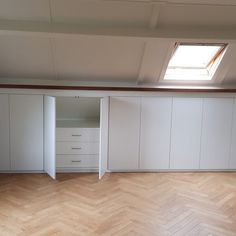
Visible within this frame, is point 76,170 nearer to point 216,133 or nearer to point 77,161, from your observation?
point 77,161

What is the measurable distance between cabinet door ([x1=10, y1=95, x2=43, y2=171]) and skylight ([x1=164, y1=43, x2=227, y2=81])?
1.79 meters

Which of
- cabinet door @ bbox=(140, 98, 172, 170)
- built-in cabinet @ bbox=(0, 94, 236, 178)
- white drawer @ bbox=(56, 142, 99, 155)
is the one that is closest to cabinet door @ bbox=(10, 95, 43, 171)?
built-in cabinet @ bbox=(0, 94, 236, 178)

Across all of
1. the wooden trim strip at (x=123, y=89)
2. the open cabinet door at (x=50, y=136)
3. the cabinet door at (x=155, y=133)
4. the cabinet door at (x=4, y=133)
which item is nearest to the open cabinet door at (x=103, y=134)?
the wooden trim strip at (x=123, y=89)

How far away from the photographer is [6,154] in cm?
388

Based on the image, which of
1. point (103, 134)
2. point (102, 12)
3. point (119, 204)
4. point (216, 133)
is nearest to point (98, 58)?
point (102, 12)

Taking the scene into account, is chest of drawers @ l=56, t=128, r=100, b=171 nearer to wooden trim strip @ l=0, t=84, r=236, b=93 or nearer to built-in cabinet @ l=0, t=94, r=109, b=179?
built-in cabinet @ l=0, t=94, r=109, b=179

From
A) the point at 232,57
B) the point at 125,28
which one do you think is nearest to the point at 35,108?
the point at 125,28

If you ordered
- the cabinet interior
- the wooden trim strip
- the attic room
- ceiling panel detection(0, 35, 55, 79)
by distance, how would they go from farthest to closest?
the cabinet interior < the wooden trim strip < ceiling panel detection(0, 35, 55, 79) < the attic room

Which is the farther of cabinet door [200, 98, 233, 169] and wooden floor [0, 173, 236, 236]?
cabinet door [200, 98, 233, 169]

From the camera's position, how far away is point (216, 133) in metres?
4.14

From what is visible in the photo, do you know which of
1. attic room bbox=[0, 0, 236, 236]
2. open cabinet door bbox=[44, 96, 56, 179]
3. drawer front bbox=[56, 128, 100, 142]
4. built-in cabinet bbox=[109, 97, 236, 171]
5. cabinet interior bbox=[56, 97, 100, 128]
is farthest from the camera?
cabinet interior bbox=[56, 97, 100, 128]

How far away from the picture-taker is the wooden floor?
2.60 m

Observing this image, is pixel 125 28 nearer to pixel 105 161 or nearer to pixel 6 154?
pixel 105 161

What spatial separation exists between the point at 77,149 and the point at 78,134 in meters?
0.21
